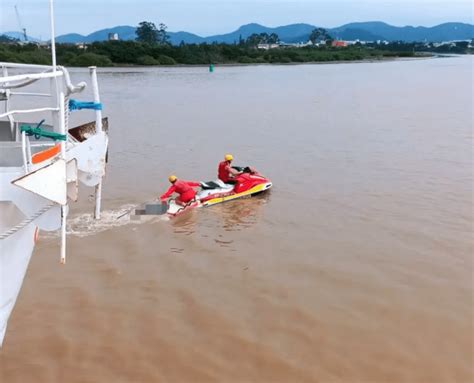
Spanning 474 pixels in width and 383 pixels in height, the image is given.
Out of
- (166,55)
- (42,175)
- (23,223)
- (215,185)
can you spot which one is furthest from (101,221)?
(166,55)

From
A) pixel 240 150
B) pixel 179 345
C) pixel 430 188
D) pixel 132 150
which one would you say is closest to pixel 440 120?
pixel 240 150

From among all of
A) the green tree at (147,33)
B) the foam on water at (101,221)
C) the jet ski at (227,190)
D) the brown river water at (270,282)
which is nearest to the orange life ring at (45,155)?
the brown river water at (270,282)

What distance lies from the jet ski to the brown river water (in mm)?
231

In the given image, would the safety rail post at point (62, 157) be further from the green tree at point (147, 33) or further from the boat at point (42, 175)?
the green tree at point (147, 33)

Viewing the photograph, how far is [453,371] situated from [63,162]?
5203mm

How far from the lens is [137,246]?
1056 centimetres

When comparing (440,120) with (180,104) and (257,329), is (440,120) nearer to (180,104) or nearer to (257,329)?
(180,104)

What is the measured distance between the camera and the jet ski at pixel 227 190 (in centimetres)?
1293

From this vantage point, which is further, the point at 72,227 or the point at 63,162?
the point at 72,227

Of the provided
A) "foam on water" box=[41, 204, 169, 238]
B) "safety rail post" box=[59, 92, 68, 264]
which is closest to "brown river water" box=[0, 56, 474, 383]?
"foam on water" box=[41, 204, 169, 238]

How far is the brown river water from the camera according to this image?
677 cm

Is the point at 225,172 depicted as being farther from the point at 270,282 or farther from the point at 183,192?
the point at 270,282

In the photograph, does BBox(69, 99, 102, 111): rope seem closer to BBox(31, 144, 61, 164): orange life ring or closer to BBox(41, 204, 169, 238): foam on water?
BBox(31, 144, 61, 164): orange life ring

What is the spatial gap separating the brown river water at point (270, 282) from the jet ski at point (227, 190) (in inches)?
9.1
